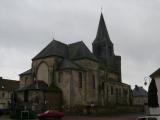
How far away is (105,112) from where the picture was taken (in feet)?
143

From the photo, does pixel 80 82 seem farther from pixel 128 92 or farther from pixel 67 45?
pixel 128 92

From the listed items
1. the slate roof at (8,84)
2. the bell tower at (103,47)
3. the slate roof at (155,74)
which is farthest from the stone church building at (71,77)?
the slate roof at (8,84)

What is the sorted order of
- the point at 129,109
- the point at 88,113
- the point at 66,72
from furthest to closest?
the point at 129,109 < the point at 66,72 < the point at 88,113

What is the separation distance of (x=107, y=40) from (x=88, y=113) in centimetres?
2717

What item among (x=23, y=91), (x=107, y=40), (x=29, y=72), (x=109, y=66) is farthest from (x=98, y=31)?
(x=23, y=91)

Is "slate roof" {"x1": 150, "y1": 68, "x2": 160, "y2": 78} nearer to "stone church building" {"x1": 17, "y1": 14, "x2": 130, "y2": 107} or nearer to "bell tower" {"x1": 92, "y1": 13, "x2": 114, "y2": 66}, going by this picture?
"stone church building" {"x1": 17, "y1": 14, "x2": 130, "y2": 107}

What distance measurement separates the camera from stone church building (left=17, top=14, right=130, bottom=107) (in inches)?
→ 1896

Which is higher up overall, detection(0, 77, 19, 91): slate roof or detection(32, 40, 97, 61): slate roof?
detection(32, 40, 97, 61): slate roof

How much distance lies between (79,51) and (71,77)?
7490mm

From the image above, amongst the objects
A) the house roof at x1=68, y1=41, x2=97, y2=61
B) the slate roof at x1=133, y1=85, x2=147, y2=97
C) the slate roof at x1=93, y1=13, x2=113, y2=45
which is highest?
the slate roof at x1=93, y1=13, x2=113, y2=45

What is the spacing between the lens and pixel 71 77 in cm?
4847

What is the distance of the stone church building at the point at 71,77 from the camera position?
48156 millimetres

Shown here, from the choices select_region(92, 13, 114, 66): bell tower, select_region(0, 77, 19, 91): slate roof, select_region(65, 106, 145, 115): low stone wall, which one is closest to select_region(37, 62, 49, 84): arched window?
select_region(65, 106, 145, 115): low stone wall

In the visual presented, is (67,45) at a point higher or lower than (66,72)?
higher
